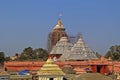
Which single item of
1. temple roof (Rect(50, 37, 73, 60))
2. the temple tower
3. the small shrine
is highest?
the temple tower

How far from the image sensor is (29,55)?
79688 millimetres

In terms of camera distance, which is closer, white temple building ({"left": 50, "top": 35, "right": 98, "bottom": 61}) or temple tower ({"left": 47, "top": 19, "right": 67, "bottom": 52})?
white temple building ({"left": 50, "top": 35, "right": 98, "bottom": 61})

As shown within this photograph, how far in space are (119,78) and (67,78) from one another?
645 centimetres

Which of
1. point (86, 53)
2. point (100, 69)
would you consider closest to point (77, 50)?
point (86, 53)

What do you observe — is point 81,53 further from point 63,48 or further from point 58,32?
point 58,32

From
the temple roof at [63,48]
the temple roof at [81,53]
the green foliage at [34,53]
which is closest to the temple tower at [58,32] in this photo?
the green foliage at [34,53]

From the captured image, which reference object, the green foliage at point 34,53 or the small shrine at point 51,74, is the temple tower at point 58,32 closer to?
the green foliage at point 34,53

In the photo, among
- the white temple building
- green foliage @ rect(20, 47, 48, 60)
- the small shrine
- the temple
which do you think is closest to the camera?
the small shrine

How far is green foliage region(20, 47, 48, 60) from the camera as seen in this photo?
79.0 m

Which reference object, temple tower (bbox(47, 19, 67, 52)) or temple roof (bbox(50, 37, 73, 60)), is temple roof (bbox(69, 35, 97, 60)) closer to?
temple roof (bbox(50, 37, 73, 60))

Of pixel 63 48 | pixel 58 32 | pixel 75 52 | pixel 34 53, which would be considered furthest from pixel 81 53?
pixel 34 53

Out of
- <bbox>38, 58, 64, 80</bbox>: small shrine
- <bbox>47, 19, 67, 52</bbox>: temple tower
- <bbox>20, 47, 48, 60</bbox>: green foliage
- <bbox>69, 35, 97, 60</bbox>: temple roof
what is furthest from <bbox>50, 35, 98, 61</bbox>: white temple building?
<bbox>38, 58, 64, 80</bbox>: small shrine

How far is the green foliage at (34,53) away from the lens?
259 feet

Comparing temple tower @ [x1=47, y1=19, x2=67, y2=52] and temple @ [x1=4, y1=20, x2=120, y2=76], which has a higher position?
temple tower @ [x1=47, y1=19, x2=67, y2=52]
